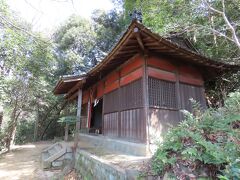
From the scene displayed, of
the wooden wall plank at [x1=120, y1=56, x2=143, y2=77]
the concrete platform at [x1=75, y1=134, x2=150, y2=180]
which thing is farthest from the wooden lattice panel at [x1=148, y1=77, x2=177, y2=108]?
the concrete platform at [x1=75, y1=134, x2=150, y2=180]

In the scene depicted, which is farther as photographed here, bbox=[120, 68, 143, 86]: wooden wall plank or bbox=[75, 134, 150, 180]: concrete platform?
bbox=[120, 68, 143, 86]: wooden wall plank

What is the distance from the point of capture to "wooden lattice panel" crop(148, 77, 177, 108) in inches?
233

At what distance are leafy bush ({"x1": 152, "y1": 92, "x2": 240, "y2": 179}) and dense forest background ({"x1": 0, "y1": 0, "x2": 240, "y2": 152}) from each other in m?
2.91

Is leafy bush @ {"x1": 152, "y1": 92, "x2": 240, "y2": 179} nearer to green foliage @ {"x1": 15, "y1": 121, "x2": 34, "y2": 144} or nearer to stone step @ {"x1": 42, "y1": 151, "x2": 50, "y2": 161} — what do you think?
stone step @ {"x1": 42, "y1": 151, "x2": 50, "y2": 161}

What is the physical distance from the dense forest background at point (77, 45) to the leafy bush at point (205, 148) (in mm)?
2912

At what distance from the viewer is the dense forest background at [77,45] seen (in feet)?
22.2

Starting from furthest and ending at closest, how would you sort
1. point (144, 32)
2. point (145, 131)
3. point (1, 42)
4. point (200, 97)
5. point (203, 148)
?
point (1, 42), point (200, 97), point (145, 131), point (144, 32), point (203, 148)

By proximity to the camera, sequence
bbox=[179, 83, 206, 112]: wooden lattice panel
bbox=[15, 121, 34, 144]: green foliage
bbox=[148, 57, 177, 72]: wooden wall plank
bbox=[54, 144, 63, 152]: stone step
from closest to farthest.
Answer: bbox=[148, 57, 177, 72]: wooden wall plank < bbox=[179, 83, 206, 112]: wooden lattice panel < bbox=[54, 144, 63, 152]: stone step < bbox=[15, 121, 34, 144]: green foliage

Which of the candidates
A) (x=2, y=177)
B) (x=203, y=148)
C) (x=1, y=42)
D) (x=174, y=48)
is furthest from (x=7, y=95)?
(x=203, y=148)

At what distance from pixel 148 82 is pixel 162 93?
2.16ft

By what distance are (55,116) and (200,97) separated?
1561 centimetres

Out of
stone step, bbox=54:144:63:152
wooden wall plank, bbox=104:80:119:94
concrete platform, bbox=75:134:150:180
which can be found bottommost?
stone step, bbox=54:144:63:152

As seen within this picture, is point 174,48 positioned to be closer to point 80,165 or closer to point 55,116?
point 80,165

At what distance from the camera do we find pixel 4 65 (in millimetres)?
10805
